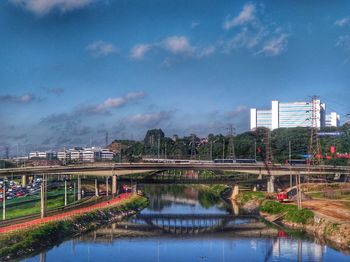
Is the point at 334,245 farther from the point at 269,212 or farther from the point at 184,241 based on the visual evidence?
the point at 269,212

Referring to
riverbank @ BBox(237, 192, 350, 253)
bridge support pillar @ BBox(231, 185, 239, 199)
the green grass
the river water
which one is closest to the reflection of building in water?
the river water

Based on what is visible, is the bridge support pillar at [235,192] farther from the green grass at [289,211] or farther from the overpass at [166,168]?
the green grass at [289,211]

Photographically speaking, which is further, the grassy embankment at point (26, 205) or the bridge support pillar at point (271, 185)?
the bridge support pillar at point (271, 185)

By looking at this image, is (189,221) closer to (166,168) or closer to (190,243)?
(190,243)

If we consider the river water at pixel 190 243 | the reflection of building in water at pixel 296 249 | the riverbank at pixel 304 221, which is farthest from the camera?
the riverbank at pixel 304 221

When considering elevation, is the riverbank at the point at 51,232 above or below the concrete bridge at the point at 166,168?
below

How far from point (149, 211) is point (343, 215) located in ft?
127

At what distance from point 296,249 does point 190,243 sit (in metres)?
12.5

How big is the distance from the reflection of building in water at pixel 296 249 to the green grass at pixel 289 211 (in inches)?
415

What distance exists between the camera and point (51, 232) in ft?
184

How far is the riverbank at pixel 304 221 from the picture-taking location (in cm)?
5559

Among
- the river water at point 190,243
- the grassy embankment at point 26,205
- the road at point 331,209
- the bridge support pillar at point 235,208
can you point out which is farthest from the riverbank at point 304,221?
the grassy embankment at point 26,205

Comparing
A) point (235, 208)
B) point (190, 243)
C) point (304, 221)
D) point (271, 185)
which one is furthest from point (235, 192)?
point (190, 243)

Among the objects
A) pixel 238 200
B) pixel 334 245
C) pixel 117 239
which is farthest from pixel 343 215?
pixel 238 200
